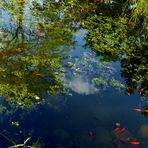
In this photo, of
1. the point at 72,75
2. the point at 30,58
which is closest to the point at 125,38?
the point at 72,75

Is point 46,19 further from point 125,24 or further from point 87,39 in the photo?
point 125,24

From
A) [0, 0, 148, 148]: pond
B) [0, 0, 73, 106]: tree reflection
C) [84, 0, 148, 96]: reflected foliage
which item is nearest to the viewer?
[0, 0, 148, 148]: pond

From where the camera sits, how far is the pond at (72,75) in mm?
6719

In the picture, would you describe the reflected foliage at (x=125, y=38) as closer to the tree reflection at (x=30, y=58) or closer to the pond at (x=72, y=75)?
the pond at (x=72, y=75)

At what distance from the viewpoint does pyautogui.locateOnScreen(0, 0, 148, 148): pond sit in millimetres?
6719

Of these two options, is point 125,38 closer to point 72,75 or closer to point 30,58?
point 72,75

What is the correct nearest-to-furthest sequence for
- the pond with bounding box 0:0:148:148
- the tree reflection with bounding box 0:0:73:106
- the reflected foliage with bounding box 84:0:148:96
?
the pond with bounding box 0:0:148:148
the tree reflection with bounding box 0:0:73:106
the reflected foliage with bounding box 84:0:148:96

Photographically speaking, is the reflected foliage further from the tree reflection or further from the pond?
the tree reflection

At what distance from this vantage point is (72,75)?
866cm

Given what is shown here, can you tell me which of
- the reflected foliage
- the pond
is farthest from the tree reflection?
the reflected foliage

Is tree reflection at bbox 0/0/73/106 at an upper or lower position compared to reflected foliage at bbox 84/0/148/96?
lower

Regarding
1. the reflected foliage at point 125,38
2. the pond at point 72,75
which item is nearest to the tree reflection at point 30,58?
the pond at point 72,75

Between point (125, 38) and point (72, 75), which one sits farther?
point (125, 38)

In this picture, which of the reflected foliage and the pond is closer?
the pond
